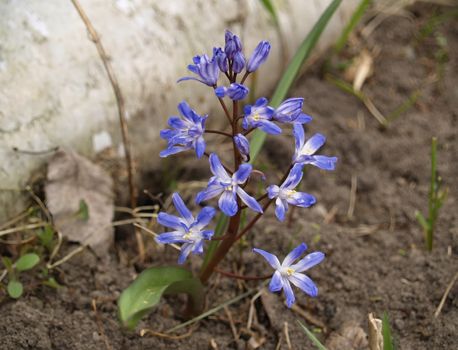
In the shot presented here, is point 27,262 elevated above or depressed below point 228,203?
below

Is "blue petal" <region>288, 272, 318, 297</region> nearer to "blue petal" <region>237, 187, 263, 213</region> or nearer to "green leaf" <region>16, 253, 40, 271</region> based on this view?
"blue petal" <region>237, 187, 263, 213</region>

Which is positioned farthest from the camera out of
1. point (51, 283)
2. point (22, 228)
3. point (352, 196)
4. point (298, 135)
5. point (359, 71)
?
point (359, 71)

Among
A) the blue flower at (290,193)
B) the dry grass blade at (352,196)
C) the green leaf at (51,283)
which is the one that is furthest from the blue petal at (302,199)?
the dry grass blade at (352,196)

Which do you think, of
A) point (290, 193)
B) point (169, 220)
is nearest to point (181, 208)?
point (169, 220)

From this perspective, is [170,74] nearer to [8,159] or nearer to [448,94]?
[8,159]

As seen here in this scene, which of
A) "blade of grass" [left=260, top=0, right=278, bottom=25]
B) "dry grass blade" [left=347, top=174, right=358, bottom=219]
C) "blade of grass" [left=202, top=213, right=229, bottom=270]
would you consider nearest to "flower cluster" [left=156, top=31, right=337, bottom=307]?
"blade of grass" [left=202, top=213, right=229, bottom=270]

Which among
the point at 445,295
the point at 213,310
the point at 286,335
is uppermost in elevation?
the point at 213,310

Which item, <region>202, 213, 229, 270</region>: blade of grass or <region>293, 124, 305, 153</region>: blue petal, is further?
<region>202, 213, 229, 270</region>: blade of grass

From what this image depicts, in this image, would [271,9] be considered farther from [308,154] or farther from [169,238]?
[169,238]
